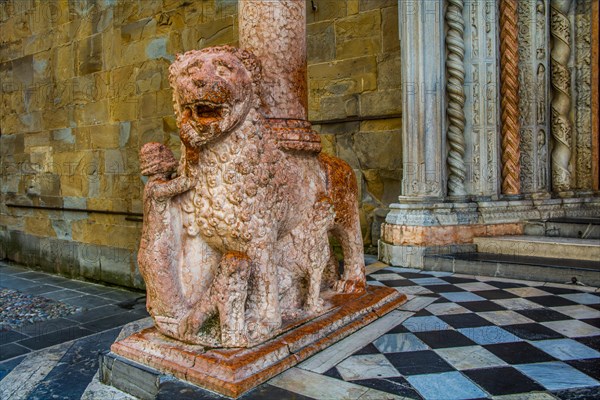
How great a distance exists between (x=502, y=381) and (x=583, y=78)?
406 cm

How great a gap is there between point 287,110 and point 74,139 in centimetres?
613

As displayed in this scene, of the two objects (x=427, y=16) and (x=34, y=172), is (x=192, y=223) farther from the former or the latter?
(x=34, y=172)

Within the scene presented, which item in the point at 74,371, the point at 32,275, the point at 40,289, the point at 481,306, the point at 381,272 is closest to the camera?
the point at 74,371

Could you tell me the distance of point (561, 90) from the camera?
4.66 metres

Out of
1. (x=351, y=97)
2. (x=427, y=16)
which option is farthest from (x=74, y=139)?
(x=427, y=16)

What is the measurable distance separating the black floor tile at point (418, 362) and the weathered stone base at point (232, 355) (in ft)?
0.99

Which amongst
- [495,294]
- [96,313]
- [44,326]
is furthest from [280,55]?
[96,313]

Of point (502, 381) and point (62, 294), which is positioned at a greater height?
point (502, 381)

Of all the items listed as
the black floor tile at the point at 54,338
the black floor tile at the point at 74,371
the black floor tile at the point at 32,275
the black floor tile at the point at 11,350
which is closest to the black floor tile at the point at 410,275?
the black floor tile at the point at 74,371

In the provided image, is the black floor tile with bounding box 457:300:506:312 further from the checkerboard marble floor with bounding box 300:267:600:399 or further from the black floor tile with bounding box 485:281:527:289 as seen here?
the black floor tile with bounding box 485:281:527:289

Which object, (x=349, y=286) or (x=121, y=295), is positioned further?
(x=121, y=295)

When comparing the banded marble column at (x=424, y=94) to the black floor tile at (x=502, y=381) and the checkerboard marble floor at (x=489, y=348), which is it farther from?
the black floor tile at (x=502, y=381)

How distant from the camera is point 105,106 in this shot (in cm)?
693

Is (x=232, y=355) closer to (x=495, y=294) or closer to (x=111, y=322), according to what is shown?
(x=495, y=294)
